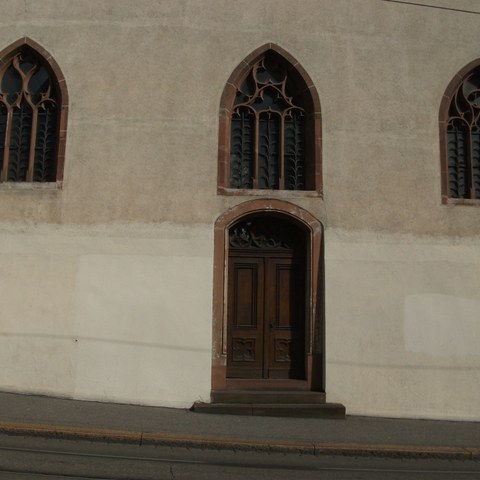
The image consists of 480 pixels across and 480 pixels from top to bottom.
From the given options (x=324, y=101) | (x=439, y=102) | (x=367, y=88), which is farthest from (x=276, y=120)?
(x=439, y=102)

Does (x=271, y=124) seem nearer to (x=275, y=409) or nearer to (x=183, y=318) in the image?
(x=183, y=318)

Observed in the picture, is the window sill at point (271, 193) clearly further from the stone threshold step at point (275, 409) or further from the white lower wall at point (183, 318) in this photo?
the stone threshold step at point (275, 409)

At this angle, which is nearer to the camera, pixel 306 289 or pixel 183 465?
pixel 183 465

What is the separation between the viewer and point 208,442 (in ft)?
20.7

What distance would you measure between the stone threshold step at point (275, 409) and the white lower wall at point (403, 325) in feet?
1.02

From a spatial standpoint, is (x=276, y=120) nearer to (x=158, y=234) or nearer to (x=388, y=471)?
(x=158, y=234)

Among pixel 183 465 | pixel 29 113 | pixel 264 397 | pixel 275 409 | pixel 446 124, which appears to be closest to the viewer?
pixel 183 465

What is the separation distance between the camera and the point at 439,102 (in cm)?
916

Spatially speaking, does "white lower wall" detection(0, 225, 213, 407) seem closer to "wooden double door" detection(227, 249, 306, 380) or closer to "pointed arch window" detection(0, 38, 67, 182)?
"wooden double door" detection(227, 249, 306, 380)

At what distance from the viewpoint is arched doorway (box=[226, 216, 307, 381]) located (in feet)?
29.3

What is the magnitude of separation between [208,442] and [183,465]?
0.63 m

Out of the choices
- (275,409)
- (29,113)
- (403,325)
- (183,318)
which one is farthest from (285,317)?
(29,113)

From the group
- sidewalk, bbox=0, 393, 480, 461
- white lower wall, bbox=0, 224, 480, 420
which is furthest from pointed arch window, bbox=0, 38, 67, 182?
sidewalk, bbox=0, 393, 480, 461

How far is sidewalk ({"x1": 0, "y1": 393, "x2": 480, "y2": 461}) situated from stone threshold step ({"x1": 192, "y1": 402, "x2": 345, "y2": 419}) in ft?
0.60
